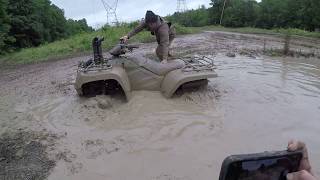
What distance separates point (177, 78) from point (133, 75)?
960 mm

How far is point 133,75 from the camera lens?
27.4 feet

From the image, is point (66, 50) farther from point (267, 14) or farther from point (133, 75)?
point (267, 14)

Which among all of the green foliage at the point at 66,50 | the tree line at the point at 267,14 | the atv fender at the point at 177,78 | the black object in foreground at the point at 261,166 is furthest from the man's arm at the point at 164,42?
the tree line at the point at 267,14

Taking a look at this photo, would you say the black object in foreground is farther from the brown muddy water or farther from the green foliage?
the green foliage

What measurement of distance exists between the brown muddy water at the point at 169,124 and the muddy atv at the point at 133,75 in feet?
0.73

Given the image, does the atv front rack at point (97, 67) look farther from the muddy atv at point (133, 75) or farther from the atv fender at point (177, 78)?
the atv fender at point (177, 78)

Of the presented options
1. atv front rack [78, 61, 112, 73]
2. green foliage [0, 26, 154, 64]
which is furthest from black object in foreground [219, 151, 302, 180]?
green foliage [0, 26, 154, 64]

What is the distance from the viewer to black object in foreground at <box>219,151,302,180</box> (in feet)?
6.52

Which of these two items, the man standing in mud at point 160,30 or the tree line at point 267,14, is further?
the tree line at point 267,14

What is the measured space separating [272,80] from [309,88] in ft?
3.28

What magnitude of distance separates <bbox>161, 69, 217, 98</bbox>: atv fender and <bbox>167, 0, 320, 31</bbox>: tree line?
30.4 m

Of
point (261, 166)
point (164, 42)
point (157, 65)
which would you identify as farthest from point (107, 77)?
point (261, 166)

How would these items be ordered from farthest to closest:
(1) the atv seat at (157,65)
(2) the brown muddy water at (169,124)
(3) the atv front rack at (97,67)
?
(1) the atv seat at (157,65) < (3) the atv front rack at (97,67) < (2) the brown muddy water at (169,124)

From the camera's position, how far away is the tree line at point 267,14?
37.6m
